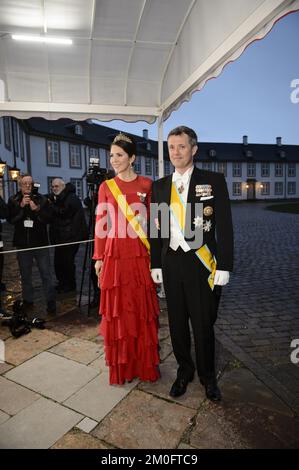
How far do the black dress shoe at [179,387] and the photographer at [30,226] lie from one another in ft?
8.73

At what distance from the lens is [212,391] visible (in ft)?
8.68

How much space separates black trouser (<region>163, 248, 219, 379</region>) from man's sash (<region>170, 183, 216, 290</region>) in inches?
1.6

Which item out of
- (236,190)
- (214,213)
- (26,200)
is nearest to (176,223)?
(214,213)

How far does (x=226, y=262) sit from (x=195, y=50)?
2.69 meters

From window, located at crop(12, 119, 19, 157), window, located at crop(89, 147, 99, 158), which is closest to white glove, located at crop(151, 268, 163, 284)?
window, located at crop(12, 119, 19, 157)

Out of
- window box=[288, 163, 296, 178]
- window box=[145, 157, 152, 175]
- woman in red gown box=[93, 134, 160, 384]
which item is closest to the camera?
woman in red gown box=[93, 134, 160, 384]

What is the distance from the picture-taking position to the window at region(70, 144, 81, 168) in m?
32.0

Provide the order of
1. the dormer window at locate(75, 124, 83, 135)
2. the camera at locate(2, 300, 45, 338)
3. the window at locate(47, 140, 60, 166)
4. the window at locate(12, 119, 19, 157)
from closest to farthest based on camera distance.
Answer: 1. the camera at locate(2, 300, 45, 338)
2. the window at locate(12, 119, 19, 157)
3. the window at locate(47, 140, 60, 166)
4. the dormer window at locate(75, 124, 83, 135)

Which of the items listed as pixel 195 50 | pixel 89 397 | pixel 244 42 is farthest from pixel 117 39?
pixel 89 397

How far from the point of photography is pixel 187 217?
2.57 m

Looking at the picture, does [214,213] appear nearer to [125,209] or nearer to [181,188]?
[181,188]

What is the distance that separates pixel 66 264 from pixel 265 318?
367 centimetres

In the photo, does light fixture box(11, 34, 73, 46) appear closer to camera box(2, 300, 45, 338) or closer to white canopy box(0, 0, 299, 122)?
white canopy box(0, 0, 299, 122)

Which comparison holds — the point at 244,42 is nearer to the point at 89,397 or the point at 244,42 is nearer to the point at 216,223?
the point at 216,223
